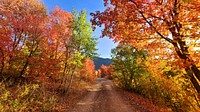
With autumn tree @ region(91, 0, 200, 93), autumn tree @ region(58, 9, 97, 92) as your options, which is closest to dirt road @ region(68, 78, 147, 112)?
autumn tree @ region(58, 9, 97, 92)

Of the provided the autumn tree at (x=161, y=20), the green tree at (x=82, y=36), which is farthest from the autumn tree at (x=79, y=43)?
the autumn tree at (x=161, y=20)

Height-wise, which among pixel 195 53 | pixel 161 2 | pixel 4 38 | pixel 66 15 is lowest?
pixel 195 53

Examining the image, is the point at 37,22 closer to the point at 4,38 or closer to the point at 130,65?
the point at 4,38

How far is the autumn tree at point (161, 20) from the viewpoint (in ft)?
18.3

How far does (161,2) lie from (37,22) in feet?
37.9

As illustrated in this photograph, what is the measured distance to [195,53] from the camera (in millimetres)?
6074

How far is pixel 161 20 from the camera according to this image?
233 inches

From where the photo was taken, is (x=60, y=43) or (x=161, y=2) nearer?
(x=161, y=2)

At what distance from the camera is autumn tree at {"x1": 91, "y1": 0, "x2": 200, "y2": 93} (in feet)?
18.3

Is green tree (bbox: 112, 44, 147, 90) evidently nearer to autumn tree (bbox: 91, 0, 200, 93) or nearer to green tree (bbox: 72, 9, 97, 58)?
green tree (bbox: 72, 9, 97, 58)


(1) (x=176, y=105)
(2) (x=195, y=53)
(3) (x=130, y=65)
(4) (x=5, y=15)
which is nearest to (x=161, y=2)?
(2) (x=195, y=53)

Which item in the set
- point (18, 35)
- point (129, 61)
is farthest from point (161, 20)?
point (129, 61)

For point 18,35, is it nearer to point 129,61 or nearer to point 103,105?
point 103,105

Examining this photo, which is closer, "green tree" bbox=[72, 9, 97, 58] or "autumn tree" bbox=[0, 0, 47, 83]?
"autumn tree" bbox=[0, 0, 47, 83]
